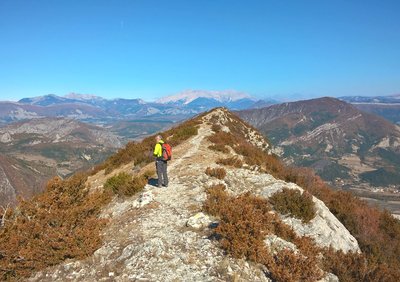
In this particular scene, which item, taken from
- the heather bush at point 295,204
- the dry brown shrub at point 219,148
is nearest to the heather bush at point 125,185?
the heather bush at point 295,204

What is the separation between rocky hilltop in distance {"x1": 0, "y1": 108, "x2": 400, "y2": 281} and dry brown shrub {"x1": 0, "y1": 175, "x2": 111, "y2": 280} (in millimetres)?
36

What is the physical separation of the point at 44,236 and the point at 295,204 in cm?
1055

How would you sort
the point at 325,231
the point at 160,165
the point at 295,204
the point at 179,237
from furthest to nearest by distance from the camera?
the point at 160,165
the point at 295,204
the point at 325,231
the point at 179,237

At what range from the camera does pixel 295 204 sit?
50.6 ft

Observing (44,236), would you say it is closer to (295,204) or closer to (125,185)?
(125,185)

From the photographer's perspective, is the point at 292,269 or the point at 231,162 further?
the point at 231,162

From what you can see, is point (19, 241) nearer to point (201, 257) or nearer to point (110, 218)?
point (110, 218)

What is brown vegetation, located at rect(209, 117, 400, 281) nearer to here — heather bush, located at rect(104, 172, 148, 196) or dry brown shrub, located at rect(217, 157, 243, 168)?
dry brown shrub, located at rect(217, 157, 243, 168)

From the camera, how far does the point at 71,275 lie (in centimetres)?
1069

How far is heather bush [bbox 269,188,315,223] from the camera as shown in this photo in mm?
15109

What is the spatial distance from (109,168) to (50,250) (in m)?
15.8

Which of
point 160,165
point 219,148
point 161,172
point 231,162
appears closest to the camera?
point 160,165

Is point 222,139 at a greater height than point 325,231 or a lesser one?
greater

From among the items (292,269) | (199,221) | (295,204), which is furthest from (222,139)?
(292,269)
